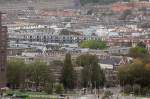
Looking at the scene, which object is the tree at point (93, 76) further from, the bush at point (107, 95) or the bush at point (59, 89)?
the bush at point (107, 95)

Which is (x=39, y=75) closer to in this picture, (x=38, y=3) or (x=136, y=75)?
(x=136, y=75)

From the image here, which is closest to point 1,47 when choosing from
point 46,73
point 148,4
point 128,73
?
point 46,73

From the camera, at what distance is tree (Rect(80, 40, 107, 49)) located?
47.7 meters

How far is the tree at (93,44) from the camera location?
47.7 meters

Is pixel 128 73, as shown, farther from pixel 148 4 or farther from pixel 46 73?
pixel 148 4

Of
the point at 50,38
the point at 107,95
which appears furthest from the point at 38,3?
the point at 107,95

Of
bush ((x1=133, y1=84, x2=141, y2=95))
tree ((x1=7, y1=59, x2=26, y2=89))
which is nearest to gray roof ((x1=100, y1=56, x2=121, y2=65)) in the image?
bush ((x1=133, y1=84, x2=141, y2=95))

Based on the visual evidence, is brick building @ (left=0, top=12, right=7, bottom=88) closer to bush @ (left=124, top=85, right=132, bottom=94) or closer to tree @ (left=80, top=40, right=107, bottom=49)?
bush @ (left=124, top=85, right=132, bottom=94)

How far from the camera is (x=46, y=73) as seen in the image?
32531mm

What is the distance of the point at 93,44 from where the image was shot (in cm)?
4812

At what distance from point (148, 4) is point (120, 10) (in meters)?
4.61

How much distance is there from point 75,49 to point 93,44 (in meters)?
2.93

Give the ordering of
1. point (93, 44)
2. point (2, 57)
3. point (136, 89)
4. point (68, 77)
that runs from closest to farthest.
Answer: point (2, 57) < point (136, 89) < point (68, 77) < point (93, 44)

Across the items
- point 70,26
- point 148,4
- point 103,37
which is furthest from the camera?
point 148,4
